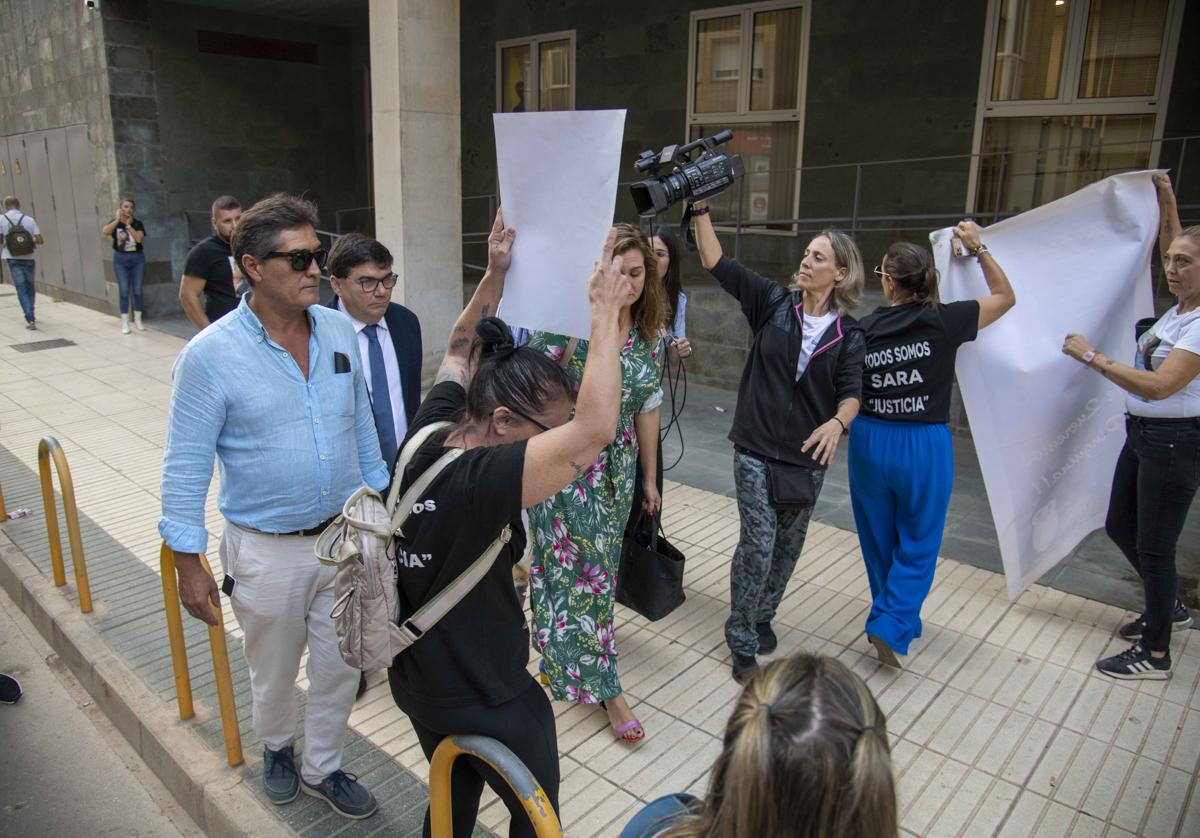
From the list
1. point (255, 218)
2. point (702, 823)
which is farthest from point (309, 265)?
point (702, 823)

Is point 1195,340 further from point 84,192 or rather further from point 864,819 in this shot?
point 84,192

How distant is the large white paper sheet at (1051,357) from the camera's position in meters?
3.97

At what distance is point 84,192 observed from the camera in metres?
13.9

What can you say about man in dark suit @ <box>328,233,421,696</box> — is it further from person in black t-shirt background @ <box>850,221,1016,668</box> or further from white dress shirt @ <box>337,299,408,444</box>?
person in black t-shirt background @ <box>850,221,1016,668</box>

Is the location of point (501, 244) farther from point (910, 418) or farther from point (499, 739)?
point (910, 418)

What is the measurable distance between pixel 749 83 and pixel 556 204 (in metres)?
Answer: 9.18


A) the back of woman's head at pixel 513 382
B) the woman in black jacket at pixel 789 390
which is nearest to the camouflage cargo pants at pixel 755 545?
the woman in black jacket at pixel 789 390

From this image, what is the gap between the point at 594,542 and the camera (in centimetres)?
321

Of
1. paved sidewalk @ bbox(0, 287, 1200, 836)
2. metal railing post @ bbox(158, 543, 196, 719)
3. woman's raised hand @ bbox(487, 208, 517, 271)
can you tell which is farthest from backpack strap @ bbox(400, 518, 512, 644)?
metal railing post @ bbox(158, 543, 196, 719)

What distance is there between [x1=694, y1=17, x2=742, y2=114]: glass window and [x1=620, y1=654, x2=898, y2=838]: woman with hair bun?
1072cm

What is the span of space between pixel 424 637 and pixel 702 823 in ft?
3.05

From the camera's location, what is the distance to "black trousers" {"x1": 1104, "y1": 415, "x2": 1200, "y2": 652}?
3527mm

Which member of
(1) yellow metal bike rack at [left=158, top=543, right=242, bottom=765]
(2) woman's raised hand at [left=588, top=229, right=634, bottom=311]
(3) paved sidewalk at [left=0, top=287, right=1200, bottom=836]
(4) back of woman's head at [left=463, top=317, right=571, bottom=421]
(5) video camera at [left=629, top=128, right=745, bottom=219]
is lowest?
(3) paved sidewalk at [left=0, top=287, right=1200, bottom=836]

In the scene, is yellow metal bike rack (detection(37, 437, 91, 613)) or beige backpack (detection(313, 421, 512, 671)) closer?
beige backpack (detection(313, 421, 512, 671))
